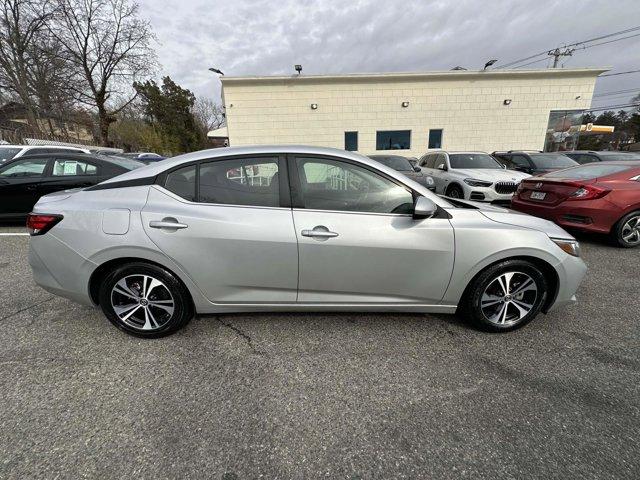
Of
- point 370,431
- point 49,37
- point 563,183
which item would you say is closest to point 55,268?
point 370,431

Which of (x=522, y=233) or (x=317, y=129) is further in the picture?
(x=317, y=129)

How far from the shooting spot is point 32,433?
1662 millimetres

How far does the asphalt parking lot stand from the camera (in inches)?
60.0

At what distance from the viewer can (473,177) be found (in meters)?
6.98

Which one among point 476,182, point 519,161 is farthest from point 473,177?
point 519,161

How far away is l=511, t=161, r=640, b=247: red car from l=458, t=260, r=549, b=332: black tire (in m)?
2.92

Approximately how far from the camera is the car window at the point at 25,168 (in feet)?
17.3

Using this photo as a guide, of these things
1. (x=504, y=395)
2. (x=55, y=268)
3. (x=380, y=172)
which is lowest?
(x=504, y=395)

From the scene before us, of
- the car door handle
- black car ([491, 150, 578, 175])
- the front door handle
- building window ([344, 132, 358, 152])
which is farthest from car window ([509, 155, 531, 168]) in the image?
the car door handle

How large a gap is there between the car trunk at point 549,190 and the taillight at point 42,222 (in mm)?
6300

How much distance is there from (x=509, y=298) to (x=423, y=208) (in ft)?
3.85

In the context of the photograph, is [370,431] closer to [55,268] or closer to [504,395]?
[504,395]

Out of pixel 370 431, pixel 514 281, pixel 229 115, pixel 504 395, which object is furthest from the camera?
pixel 229 115

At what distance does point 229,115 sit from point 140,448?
16.2 meters
